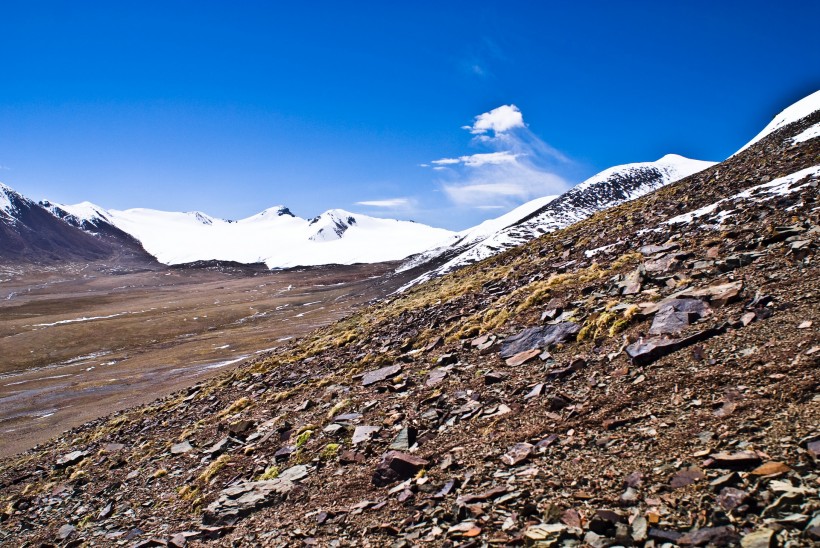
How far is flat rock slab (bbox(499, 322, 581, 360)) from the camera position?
14206mm

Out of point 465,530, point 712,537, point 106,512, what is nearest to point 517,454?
point 465,530

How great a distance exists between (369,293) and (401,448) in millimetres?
94762

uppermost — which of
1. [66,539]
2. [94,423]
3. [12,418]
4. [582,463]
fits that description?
[582,463]

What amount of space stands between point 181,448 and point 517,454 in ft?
47.1

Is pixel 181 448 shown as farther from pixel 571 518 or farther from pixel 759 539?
pixel 759 539

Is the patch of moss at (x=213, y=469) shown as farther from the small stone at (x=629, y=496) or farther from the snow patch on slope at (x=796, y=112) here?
the snow patch on slope at (x=796, y=112)

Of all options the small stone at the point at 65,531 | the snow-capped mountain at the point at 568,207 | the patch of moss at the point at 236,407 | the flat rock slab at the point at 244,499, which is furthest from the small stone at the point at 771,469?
the snow-capped mountain at the point at 568,207

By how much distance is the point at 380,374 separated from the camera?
57.8ft

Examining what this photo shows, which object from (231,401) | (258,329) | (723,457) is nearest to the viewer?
(723,457)

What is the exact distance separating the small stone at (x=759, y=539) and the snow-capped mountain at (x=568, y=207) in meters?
76.9

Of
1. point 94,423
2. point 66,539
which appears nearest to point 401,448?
point 66,539

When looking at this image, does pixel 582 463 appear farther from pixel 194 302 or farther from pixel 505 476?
pixel 194 302

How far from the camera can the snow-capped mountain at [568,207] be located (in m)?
90.8

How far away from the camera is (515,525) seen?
275 inches
